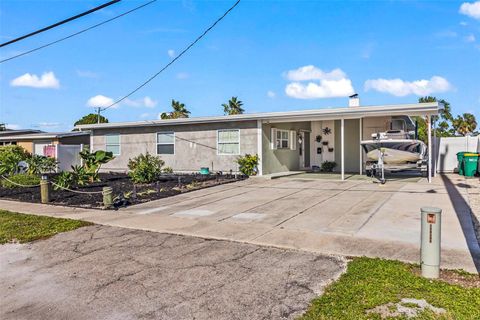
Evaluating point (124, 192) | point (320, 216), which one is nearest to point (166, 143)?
point (124, 192)

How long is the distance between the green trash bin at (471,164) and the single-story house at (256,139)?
3280 millimetres

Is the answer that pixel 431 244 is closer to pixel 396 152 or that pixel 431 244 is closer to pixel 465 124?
pixel 396 152

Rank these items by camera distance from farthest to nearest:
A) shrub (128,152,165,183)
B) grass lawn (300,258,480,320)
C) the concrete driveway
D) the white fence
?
the white fence → shrub (128,152,165,183) → the concrete driveway → grass lawn (300,258,480,320)

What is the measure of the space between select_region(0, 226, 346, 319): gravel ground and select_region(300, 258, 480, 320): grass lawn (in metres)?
0.23

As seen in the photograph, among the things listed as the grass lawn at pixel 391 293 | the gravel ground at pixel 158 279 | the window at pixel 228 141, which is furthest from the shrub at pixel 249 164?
the grass lawn at pixel 391 293

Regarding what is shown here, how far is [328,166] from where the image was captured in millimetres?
19359

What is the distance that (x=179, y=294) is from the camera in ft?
14.0

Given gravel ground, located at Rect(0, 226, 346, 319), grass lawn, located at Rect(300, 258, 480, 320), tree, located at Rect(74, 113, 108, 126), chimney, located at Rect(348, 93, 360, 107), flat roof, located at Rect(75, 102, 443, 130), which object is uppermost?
tree, located at Rect(74, 113, 108, 126)

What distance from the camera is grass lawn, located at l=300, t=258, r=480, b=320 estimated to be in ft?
11.5

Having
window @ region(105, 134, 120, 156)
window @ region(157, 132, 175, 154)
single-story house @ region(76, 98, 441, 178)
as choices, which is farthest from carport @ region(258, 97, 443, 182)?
window @ region(105, 134, 120, 156)

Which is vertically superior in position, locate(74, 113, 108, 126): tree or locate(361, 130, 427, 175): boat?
locate(74, 113, 108, 126): tree

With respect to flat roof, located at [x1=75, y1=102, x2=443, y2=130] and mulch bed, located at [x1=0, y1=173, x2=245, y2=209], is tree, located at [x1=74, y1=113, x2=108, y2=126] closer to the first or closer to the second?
flat roof, located at [x1=75, y1=102, x2=443, y2=130]

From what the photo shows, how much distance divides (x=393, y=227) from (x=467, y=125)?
45.9 meters

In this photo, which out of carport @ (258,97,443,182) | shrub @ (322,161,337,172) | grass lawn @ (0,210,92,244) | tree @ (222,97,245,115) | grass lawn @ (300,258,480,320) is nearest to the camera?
grass lawn @ (300,258,480,320)
